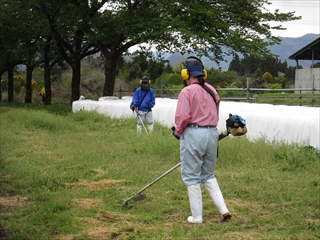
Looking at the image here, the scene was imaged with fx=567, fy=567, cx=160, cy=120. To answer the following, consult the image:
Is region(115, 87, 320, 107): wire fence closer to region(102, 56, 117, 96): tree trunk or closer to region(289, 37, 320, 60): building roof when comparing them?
region(289, 37, 320, 60): building roof

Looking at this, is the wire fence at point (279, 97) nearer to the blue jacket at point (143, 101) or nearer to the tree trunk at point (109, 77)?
the tree trunk at point (109, 77)

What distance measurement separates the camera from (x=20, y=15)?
3275 centimetres

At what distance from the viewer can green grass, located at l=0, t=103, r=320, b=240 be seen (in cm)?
580

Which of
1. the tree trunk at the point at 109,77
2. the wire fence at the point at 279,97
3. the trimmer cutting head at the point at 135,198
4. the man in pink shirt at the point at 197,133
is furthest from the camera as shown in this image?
the tree trunk at the point at 109,77

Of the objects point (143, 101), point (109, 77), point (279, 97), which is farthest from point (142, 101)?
point (109, 77)

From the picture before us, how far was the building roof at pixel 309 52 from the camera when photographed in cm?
3491

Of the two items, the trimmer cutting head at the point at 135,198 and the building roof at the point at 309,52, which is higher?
the building roof at the point at 309,52

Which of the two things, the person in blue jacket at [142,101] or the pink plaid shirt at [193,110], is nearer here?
the pink plaid shirt at [193,110]

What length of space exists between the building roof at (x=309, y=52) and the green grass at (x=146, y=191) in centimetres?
2443

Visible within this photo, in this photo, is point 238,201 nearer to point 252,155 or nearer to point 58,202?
point 58,202

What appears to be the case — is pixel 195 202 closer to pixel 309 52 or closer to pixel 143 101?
pixel 143 101

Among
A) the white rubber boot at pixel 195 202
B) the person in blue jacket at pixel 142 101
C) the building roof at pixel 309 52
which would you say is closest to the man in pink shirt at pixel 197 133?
the white rubber boot at pixel 195 202

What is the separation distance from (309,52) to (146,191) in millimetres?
32242

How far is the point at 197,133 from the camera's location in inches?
233
